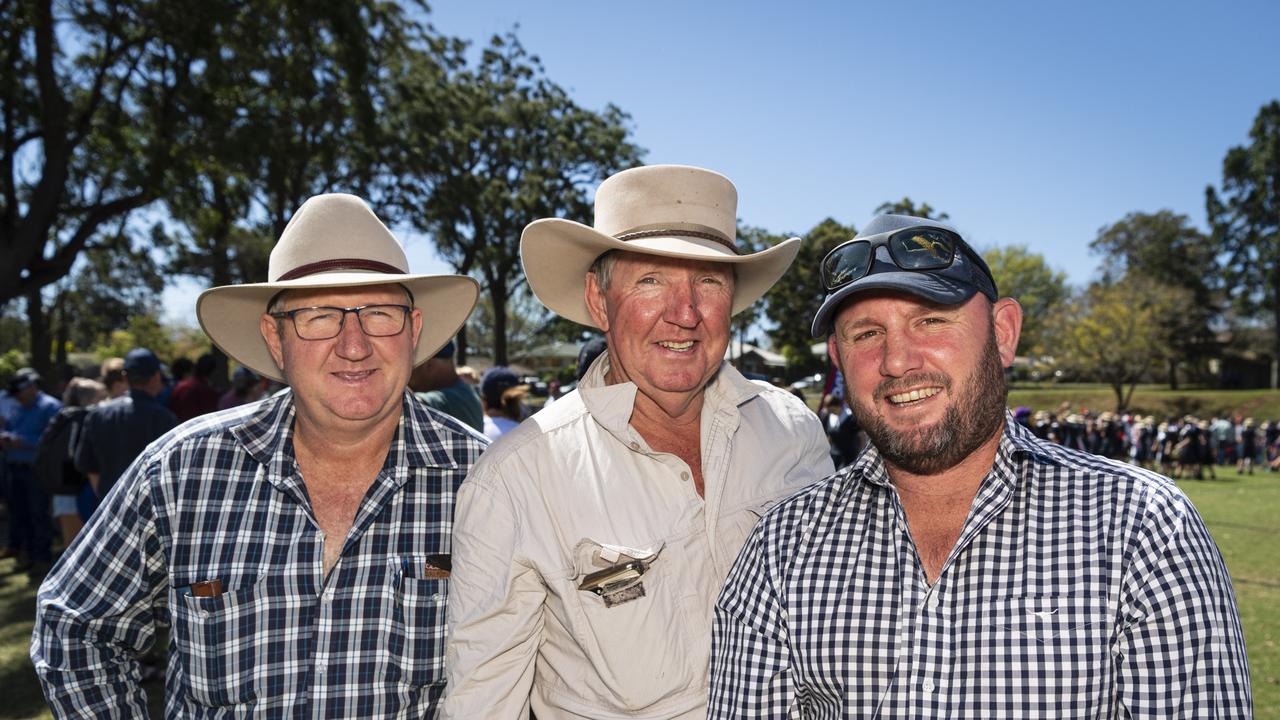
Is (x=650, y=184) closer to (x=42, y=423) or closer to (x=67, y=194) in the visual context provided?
(x=42, y=423)

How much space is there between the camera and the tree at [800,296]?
144ft

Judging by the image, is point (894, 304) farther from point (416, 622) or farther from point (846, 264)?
point (416, 622)

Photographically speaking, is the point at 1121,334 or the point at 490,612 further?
the point at 1121,334

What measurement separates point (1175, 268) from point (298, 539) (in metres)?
72.0

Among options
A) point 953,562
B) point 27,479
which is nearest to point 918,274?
point 953,562

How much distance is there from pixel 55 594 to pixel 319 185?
21.2 meters

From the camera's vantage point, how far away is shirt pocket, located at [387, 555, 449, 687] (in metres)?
2.31

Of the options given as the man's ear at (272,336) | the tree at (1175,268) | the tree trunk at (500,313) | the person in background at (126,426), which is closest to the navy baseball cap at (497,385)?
the person in background at (126,426)

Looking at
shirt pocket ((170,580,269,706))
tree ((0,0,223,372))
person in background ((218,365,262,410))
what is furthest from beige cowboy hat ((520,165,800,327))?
tree ((0,0,223,372))

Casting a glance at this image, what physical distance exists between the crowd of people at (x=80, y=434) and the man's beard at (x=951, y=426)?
5550 millimetres

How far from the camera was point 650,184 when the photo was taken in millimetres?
2654

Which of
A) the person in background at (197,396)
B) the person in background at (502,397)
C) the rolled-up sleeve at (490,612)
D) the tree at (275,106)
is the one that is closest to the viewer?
the rolled-up sleeve at (490,612)

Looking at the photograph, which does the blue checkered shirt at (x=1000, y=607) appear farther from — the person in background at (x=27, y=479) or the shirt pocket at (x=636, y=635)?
the person in background at (x=27, y=479)

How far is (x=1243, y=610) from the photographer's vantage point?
7512mm
